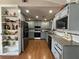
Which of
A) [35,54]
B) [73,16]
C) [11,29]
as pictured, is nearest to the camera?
[73,16]

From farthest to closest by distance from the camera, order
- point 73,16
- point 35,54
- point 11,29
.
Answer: point 11,29, point 35,54, point 73,16

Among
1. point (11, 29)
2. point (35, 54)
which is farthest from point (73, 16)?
point (11, 29)

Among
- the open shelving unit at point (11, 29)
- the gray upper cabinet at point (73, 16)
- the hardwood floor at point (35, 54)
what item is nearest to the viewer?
the gray upper cabinet at point (73, 16)

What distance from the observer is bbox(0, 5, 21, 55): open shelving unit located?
5688 mm

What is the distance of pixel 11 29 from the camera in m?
5.75

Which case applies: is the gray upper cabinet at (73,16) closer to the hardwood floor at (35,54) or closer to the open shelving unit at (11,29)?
the hardwood floor at (35,54)

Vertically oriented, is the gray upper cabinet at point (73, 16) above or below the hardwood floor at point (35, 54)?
above

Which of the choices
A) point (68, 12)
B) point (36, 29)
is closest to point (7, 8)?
point (68, 12)

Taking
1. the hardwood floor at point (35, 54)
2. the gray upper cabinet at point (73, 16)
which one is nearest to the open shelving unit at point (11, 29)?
the hardwood floor at point (35, 54)

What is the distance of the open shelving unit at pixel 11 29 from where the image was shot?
569 cm

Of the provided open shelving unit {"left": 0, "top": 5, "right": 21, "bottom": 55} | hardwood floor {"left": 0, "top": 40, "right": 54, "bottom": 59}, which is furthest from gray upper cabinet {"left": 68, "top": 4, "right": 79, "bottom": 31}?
open shelving unit {"left": 0, "top": 5, "right": 21, "bottom": 55}

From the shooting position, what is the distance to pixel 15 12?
18.9 feet

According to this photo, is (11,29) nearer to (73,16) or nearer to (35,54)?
(35,54)

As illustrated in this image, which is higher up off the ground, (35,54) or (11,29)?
(11,29)
